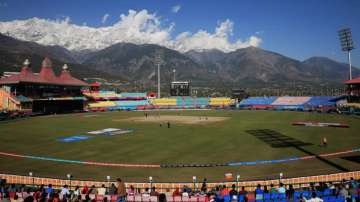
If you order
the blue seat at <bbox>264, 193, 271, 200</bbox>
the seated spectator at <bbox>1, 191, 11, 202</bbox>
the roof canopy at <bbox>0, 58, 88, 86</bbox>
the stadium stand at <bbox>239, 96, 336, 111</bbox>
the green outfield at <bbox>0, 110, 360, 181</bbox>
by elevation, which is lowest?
the green outfield at <bbox>0, 110, 360, 181</bbox>

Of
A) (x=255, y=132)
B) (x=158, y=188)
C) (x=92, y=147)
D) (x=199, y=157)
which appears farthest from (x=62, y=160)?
(x=255, y=132)

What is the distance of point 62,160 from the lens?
126 feet

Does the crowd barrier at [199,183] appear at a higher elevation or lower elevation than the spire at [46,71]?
lower

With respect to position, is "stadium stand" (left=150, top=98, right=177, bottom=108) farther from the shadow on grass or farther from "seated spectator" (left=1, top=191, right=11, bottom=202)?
"seated spectator" (left=1, top=191, right=11, bottom=202)

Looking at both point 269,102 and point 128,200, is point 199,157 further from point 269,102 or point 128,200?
point 269,102

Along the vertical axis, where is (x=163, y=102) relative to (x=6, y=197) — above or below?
above

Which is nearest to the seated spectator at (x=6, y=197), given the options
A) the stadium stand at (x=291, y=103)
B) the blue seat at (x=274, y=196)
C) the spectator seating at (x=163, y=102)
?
the blue seat at (x=274, y=196)

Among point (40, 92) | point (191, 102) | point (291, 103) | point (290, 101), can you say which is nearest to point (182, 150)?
point (40, 92)

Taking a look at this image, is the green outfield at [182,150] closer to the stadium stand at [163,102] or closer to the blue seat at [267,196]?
the blue seat at [267,196]

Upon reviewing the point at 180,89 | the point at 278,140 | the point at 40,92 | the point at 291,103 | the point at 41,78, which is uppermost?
the point at 41,78

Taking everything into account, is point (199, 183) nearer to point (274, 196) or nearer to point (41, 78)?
point (274, 196)

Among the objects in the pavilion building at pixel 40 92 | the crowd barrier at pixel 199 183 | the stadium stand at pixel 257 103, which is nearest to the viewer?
the crowd barrier at pixel 199 183

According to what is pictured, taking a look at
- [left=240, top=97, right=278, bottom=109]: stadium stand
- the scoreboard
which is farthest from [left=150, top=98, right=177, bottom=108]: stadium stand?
Result: [left=240, top=97, right=278, bottom=109]: stadium stand

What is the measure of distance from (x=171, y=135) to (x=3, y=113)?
56.8m
